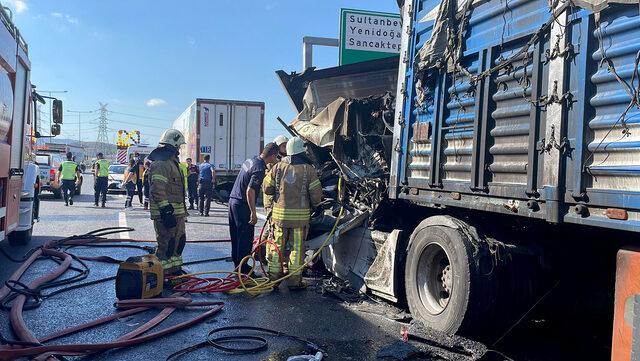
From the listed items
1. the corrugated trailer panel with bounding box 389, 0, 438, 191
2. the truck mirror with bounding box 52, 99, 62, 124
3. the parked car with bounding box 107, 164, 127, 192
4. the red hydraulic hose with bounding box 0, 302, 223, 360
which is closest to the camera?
the red hydraulic hose with bounding box 0, 302, 223, 360

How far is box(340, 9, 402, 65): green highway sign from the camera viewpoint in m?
11.2

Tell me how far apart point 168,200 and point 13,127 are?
2239mm

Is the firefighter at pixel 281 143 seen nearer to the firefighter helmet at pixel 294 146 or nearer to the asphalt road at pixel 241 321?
the firefighter helmet at pixel 294 146

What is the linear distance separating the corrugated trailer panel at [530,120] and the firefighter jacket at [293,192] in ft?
4.75

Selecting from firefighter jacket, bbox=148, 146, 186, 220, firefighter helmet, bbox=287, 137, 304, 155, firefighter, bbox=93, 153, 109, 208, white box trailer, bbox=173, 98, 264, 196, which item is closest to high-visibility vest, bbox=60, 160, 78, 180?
firefighter, bbox=93, 153, 109, 208

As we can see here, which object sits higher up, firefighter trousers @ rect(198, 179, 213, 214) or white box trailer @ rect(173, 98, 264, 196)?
white box trailer @ rect(173, 98, 264, 196)

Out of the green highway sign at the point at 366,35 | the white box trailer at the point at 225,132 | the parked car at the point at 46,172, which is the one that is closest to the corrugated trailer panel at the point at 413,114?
the green highway sign at the point at 366,35

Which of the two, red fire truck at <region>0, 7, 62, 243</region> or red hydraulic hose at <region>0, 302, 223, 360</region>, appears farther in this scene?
red fire truck at <region>0, 7, 62, 243</region>

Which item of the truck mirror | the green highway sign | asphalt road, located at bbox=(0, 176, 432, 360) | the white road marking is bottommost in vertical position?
asphalt road, located at bbox=(0, 176, 432, 360)

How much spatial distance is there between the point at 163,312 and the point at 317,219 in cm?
239

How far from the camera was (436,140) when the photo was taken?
446 cm

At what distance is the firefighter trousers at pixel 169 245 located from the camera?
600 cm

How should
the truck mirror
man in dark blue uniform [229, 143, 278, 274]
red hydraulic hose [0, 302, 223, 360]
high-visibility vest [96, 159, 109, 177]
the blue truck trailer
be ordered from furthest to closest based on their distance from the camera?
high-visibility vest [96, 159, 109, 177] → the truck mirror → man in dark blue uniform [229, 143, 278, 274] → red hydraulic hose [0, 302, 223, 360] → the blue truck trailer

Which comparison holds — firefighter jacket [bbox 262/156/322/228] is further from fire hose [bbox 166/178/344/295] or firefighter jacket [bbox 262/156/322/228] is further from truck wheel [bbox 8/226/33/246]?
truck wheel [bbox 8/226/33/246]
